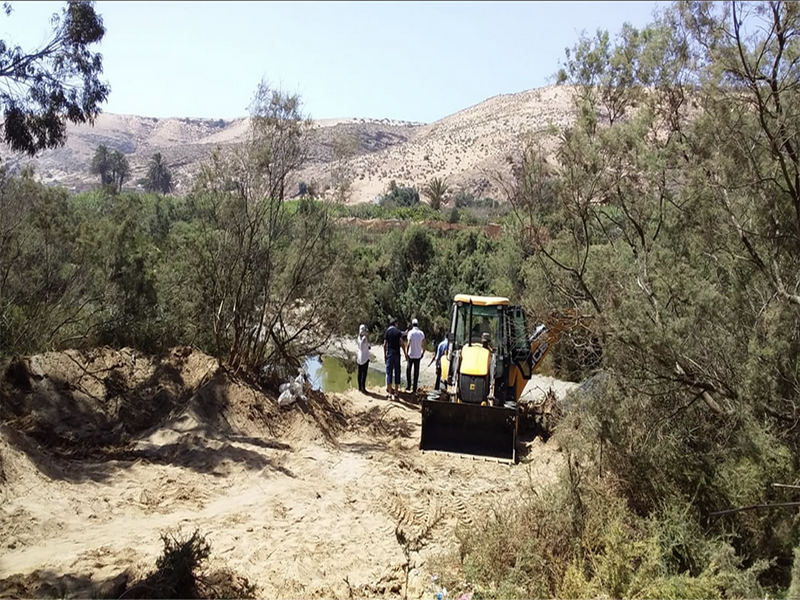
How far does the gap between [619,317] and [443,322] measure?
24.3 meters

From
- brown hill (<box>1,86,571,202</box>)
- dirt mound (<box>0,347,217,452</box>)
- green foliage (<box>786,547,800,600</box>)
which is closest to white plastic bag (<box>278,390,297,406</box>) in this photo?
dirt mound (<box>0,347,217,452</box>)

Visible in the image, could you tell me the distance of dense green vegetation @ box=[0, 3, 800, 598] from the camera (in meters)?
7.20

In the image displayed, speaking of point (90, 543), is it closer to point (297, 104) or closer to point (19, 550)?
point (19, 550)

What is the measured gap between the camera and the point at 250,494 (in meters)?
9.95

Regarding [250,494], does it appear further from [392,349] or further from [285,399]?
[392,349]

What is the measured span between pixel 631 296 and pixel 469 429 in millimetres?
4207

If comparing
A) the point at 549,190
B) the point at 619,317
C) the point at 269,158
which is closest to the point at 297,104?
the point at 269,158

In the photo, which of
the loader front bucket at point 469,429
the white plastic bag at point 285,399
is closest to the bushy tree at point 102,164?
the white plastic bag at point 285,399

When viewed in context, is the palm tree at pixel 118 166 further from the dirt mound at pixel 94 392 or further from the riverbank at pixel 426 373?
the dirt mound at pixel 94 392

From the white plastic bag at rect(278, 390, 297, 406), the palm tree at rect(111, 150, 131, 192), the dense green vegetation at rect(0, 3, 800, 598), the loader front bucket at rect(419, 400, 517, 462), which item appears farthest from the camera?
the palm tree at rect(111, 150, 131, 192)

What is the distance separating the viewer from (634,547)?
264 inches

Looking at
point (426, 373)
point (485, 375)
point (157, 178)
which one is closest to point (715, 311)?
point (485, 375)

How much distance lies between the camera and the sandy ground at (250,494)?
7516 mm

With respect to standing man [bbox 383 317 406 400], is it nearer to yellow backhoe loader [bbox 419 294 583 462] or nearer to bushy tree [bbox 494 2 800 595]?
yellow backhoe loader [bbox 419 294 583 462]
